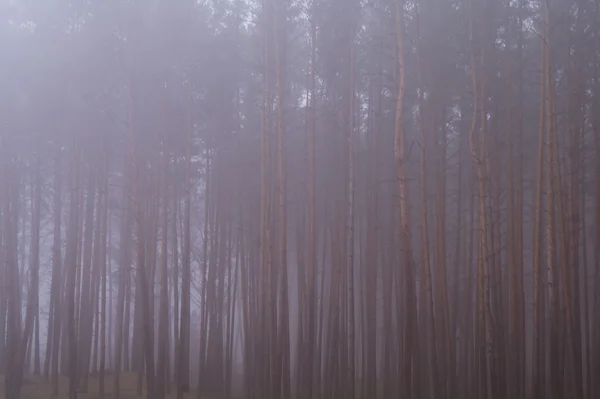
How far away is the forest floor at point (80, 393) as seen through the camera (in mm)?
15184

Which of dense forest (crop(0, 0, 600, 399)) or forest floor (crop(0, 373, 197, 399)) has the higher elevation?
dense forest (crop(0, 0, 600, 399))

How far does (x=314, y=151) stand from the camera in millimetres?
13820

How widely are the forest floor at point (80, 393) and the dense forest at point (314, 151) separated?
257mm

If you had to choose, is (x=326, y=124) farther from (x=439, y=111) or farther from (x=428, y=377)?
(x=428, y=377)

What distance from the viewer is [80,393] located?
1532cm

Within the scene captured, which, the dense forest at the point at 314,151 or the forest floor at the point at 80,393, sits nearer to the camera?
the dense forest at the point at 314,151

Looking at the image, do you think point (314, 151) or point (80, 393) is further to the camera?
point (80, 393)

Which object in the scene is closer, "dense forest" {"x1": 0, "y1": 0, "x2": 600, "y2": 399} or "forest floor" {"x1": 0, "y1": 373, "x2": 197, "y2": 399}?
"dense forest" {"x1": 0, "y1": 0, "x2": 600, "y2": 399}

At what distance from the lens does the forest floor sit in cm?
1518

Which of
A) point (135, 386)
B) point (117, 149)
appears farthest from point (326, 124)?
point (135, 386)

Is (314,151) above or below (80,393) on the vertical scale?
above

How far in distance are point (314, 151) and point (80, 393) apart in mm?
7279

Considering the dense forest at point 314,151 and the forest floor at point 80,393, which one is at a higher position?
the dense forest at point 314,151

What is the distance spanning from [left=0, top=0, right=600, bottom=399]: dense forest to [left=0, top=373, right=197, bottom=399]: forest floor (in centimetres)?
26
